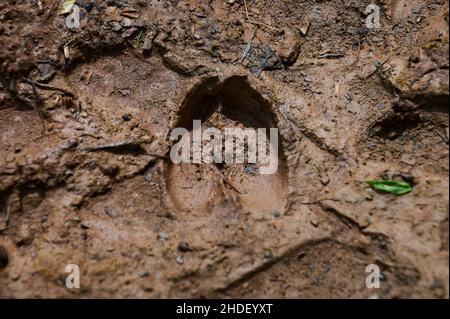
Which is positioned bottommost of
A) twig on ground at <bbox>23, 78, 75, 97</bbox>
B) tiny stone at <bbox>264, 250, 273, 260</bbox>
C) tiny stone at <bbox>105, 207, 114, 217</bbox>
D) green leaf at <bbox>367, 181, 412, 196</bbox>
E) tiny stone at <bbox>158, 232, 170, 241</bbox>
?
tiny stone at <bbox>264, 250, 273, 260</bbox>

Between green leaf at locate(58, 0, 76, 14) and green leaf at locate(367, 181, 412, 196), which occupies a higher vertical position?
green leaf at locate(58, 0, 76, 14)

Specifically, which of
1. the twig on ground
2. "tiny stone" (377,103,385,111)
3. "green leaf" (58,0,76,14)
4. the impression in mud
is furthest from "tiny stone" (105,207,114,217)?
"tiny stone" (377,103,385,111)

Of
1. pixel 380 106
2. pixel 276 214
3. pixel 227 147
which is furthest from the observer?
pixel 227 147

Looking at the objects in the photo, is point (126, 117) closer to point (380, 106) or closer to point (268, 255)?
point (268, 255)

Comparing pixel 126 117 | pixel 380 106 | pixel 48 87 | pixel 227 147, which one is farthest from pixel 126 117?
pixel 380 106

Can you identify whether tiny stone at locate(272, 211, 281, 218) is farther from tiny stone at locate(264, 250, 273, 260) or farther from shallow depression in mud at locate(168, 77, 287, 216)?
tiny stone at locate(264, 250, 273, 260)

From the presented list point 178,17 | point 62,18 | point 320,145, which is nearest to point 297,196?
point 320,145

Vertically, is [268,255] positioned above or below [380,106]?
below
